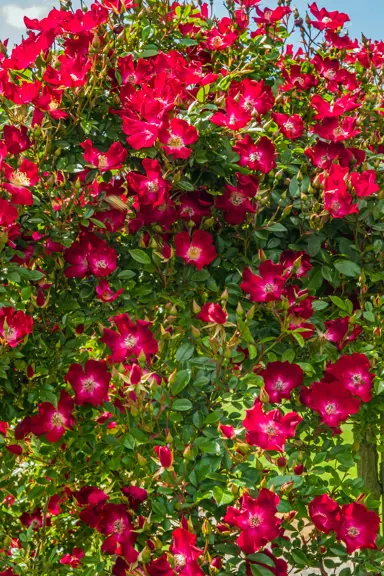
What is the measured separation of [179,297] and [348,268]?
0.38 metres

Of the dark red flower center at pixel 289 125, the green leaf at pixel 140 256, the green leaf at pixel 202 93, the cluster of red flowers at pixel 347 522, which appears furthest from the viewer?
the dark red flower center at pixel 289 125

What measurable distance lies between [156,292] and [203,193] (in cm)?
26

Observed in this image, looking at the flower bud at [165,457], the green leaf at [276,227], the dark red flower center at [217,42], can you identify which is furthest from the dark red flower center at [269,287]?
the dark red flower center at [217,42]

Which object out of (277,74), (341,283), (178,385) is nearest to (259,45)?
(277,74)

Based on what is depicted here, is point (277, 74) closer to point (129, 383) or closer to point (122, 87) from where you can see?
point (122, 87)

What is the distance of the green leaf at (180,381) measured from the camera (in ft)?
4.63

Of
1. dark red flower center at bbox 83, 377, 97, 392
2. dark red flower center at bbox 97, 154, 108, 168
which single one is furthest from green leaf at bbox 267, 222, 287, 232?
dark red flower center at bbox 83, 377, 97, 392

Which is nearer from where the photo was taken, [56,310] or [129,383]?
[129,383]

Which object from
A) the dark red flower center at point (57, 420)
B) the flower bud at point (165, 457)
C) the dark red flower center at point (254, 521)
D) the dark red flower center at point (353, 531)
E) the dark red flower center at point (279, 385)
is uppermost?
the dark red flower center at point (279, 385)

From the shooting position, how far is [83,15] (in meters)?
1.79

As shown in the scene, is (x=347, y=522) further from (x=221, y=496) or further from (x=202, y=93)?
(x=202, y=93)

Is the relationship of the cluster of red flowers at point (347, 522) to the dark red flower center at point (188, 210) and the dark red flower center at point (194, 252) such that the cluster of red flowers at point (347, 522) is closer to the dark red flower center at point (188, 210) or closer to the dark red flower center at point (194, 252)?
the dark red flower center at point (194, 252)

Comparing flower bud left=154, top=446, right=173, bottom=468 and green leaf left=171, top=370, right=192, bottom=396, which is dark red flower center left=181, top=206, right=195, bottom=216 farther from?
flower bud left=154, top=446, right=173, bottom=468

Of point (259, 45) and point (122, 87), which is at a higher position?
point (259, 45)
